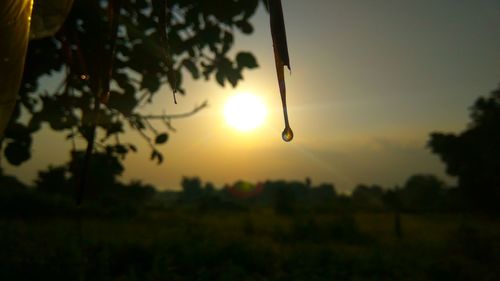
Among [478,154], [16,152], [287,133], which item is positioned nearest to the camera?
[287,133]

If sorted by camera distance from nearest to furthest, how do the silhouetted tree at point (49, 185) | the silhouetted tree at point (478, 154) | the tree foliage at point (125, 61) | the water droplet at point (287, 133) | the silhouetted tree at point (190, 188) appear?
the water droplet at point (287, 133)
the tree foliage at point (125, 61)
the silhouetted tree at point (478, 154)
the silhouetted tree at point (49, 185)
the silhouetted tree at point (190, 188)

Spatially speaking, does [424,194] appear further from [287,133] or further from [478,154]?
[287,133]

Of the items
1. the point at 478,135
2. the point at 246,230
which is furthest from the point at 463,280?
the point at 478,135

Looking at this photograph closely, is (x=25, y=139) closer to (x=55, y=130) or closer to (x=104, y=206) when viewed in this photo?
(x=55, y=130)

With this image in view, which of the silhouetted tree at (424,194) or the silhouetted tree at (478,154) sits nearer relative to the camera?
the silhouetted tree at (478,154)

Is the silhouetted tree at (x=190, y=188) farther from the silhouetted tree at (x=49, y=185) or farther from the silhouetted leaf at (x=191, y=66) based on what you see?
the silhouetted leaf at (x=191, y=66)

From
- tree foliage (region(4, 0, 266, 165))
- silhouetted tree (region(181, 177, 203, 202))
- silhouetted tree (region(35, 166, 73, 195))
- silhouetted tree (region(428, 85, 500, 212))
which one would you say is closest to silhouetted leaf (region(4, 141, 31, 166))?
tree foliage (region(4, 0, 266, 165))

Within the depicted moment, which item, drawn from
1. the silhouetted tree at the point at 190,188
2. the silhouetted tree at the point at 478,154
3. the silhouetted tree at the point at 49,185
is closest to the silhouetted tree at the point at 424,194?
the silhouetted tree at the point at 478,154

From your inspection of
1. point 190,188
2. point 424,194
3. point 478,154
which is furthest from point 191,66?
point 190,188
